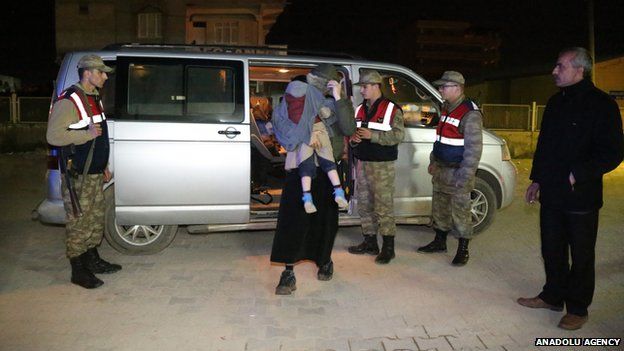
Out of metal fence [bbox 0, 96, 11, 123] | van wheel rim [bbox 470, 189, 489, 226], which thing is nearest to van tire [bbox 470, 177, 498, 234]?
van wheel rim [bbox 470, 189, 489, 226]

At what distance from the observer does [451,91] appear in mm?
5512

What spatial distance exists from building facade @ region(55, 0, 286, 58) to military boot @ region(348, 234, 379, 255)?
53.7 feet

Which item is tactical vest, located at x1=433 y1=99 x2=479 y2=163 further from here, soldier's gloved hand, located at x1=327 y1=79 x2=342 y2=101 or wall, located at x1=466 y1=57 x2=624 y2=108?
wall, located at x1=466 y1=57 x2=624 y2=108

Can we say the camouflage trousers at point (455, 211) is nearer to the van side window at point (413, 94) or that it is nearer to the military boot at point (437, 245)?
the military boot at point (437, 245)

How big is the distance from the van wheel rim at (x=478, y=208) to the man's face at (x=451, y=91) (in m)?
1.52

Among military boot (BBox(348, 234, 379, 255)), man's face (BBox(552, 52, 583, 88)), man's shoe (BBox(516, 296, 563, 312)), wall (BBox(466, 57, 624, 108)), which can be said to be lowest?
man's shoe (BBox(516, 296, 563, 312))

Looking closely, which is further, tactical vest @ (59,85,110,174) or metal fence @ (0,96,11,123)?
metal fence @ (0,96,11,123)

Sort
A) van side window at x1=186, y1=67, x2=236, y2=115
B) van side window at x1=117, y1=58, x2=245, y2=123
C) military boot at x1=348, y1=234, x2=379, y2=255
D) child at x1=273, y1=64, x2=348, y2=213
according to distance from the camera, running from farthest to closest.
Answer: military boot at x1=348, y1=234, x2=379, y2=255 → van side window at x1=186, y1=67, x2=236, y2=115 → van side window at x1=117, y1=58, x2=245, y2=123 → child at x1=273, y1=64, x2=348, y2=213

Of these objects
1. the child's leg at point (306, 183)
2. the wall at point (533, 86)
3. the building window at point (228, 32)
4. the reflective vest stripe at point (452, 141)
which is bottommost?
the child's leg at point (306, 183)

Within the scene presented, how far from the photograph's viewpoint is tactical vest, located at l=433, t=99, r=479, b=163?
17.9 feet

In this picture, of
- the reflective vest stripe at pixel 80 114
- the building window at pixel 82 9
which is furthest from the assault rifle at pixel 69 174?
the building window at pixel 82 9

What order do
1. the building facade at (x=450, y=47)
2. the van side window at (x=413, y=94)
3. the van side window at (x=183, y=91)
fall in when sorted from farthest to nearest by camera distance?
the building facade at (x=450, y=47), the van side window at (x=413, y=94), the van side window at (x=183, y=91)

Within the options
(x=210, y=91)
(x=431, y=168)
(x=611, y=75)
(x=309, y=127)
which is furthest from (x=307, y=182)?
(x=611, y=75)

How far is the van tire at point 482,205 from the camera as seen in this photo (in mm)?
6586
